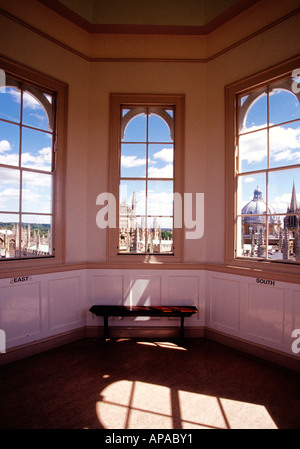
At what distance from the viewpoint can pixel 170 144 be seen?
3.68 metres

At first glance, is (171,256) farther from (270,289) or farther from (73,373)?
(73,373)

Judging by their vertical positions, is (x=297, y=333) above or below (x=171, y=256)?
below

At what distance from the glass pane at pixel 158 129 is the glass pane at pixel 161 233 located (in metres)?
1.10

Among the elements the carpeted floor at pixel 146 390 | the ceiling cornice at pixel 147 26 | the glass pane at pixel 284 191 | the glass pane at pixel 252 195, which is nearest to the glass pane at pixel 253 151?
the glass pane at pixel 252 195

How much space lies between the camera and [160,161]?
3.67 m

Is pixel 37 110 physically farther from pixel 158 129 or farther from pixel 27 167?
pixel 158 129

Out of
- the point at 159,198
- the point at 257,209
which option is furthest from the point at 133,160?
the point at 257,209

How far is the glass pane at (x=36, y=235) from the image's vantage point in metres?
3.11

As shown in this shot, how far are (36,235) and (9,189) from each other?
60 cm

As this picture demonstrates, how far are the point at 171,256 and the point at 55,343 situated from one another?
180 cm

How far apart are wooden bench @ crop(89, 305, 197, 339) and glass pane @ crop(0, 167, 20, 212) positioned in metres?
1.56

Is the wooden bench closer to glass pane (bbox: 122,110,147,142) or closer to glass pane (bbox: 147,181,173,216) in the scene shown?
glass pane (bbox: 147,181,173,216)

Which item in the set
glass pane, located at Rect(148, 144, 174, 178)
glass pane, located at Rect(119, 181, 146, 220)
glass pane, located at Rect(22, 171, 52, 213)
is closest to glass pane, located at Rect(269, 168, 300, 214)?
glass pane, located at Rect(148, 144, 174, 178)
